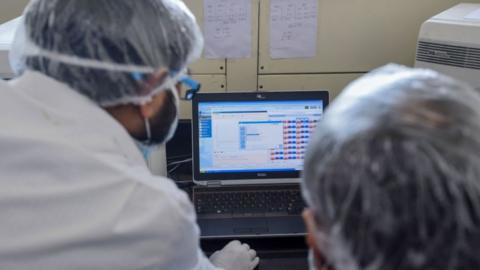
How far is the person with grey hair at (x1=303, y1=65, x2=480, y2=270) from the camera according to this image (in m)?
0.55

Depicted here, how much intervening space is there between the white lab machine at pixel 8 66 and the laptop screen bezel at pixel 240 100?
10 cm

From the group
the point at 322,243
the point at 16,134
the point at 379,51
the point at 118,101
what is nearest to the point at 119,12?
the point at 118,101

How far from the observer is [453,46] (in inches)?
48.7

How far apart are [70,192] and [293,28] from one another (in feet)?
3.04

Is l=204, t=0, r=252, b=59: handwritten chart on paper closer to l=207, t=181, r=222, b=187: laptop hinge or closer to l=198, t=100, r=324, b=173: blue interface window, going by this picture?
l=198, t=100, r=324, b=173: blue interface window

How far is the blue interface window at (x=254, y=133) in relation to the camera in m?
1.42

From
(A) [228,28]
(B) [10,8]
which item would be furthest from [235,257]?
(B) [10,8]

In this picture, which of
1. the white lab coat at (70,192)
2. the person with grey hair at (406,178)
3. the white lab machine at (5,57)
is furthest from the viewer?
the white lab machine at (5,57)

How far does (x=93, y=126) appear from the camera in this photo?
2.74 feet

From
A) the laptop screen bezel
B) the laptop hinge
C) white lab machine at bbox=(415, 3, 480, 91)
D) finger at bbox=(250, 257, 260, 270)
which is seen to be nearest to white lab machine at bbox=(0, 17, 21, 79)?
the laptop screen bezel

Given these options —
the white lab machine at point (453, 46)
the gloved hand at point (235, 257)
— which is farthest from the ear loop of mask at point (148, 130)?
the white lab machine at point (453, 46)

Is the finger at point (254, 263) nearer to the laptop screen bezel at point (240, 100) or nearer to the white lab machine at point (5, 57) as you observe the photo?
the laptop screen bezel at point (240, 100)

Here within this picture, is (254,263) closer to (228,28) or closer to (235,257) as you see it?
(235,257)

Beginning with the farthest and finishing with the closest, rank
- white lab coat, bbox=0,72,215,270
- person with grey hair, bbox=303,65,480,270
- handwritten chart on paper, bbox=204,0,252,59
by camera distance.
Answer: handwritten chart on paper, bbox=204,0,252,59 → white lab coat, bbox=0,72,215,270 → person with grey hair, bbox=303,65,480,270
